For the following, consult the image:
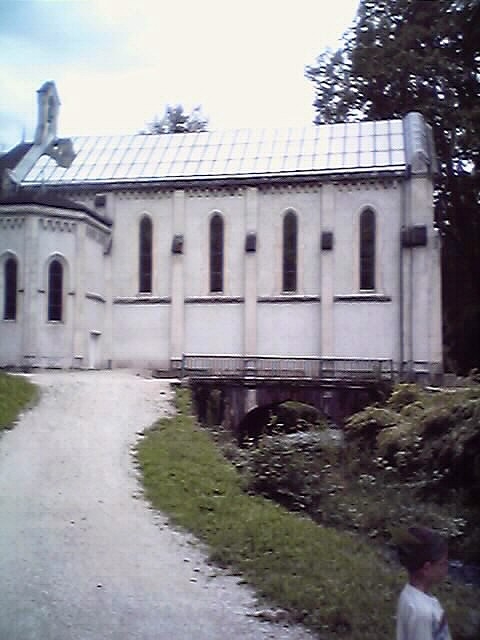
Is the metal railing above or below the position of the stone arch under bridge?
above

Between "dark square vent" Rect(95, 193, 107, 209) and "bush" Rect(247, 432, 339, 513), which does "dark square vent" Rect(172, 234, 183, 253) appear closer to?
"dark square vent" Rect(95, 193, 107, 209)

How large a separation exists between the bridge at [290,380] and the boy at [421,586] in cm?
367

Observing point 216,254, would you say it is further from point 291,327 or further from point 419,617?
point 419,617

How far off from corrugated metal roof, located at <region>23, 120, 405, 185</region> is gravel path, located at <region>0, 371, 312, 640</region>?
5.52ft

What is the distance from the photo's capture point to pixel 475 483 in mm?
5125

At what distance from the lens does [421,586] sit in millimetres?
2768

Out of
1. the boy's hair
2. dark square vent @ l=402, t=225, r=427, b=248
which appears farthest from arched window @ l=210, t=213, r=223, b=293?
the boy's hair

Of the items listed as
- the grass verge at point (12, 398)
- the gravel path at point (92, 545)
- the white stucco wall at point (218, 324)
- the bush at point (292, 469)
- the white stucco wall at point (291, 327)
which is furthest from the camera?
the white stucco wall at point (291, 327)

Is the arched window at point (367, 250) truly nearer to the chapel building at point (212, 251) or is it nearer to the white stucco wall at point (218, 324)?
the chapel building at point (212, 251)

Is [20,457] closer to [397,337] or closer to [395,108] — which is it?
[397,337]

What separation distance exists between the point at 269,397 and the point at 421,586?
543cm

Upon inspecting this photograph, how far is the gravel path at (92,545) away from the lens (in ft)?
13.5

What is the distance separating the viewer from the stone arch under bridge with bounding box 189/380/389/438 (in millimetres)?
7176

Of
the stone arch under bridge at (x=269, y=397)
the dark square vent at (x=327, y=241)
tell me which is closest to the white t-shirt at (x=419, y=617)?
the stone arch under bridge at (x=269, y=397)
